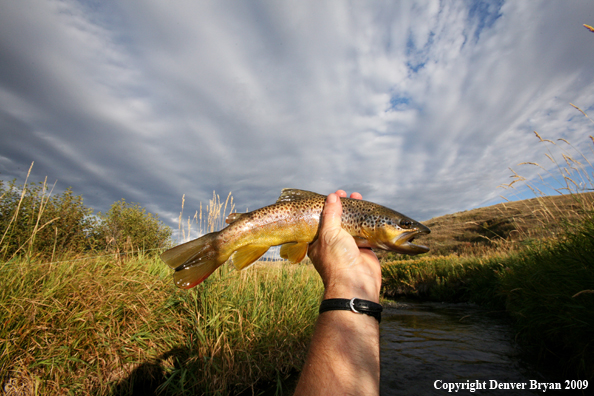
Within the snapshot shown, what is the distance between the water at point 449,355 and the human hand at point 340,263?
11.9 ft

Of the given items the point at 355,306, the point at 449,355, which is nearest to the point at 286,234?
the point at 355,306

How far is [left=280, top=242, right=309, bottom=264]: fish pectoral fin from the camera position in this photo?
8.83 ft

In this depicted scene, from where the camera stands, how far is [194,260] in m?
2.47

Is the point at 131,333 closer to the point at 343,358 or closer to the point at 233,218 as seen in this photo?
the point at 233,218

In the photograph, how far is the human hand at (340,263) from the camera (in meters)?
1.82

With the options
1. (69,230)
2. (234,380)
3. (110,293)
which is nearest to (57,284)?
(110,293)

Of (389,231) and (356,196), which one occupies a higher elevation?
(356,196)

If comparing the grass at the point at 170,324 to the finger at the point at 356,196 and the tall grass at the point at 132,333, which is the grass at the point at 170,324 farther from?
the finger at the point at 356,196

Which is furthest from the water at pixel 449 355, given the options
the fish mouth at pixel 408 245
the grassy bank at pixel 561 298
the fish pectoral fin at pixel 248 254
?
the fish pectoral fin at pixel 248 254

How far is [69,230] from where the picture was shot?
1455cm

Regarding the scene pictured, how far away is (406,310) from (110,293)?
10711 millimetres

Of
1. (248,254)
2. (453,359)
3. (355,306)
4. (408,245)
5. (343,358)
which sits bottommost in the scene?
(453,359)

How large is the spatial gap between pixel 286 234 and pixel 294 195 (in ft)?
1.67

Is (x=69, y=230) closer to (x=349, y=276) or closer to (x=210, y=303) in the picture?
(x=210, y=303)
